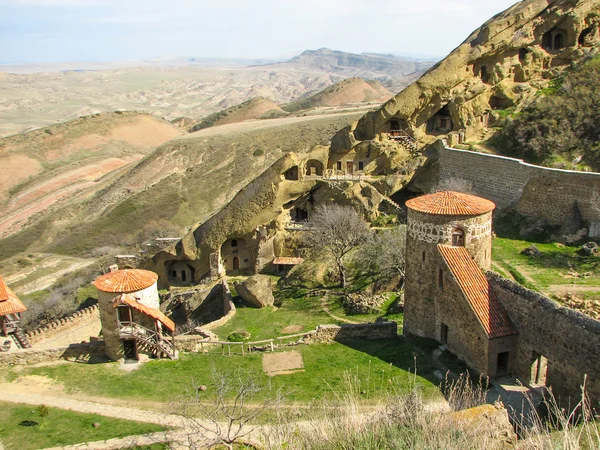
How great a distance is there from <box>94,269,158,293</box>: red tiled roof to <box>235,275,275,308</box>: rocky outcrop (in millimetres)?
7633

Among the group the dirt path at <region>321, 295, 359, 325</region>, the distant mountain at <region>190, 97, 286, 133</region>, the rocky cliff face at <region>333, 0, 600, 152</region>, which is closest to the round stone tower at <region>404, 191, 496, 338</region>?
the dirt path at <region>321, 295, 359, 325</region>

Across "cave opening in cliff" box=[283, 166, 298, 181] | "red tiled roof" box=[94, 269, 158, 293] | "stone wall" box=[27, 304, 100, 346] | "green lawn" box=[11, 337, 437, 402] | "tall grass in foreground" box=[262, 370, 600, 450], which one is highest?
"cave opening in cliff" box=[283, 166, 298, 181]

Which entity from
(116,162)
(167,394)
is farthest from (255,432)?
(116,162)

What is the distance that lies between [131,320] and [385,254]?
1263cm

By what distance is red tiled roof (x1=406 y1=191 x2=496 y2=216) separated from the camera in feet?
59.6

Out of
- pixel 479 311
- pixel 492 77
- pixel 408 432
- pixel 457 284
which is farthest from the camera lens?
pixel 492 77

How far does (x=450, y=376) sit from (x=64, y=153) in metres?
86.2

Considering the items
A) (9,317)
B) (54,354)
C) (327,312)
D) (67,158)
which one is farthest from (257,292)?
(67,158)

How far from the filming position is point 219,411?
51.4 ft

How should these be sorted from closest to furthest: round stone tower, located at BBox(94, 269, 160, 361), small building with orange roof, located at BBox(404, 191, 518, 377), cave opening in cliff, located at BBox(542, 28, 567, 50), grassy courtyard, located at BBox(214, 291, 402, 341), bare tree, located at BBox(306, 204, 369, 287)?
small building with orange roof, located at BBox(404, 191, 518, 377) → round stone tower, located at BBox(94, 269, 160, 361) → grassy courtyard, located at BBox(214, 291, 402, 341) → bare tree, located at BBox(306, 204, 369, 287) → cave opening in cliff, located at BBox(542, 28, 567, 50)

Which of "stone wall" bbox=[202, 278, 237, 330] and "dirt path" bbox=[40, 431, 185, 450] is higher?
"dirt path" bbox=[40, 431, 185, 450]

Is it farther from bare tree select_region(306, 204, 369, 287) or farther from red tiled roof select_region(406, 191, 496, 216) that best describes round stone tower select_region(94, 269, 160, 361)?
bare tree select_region(306, 204, 369, 287)

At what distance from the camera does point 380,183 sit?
35250 mm

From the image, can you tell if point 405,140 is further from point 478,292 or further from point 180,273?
point 478,292
